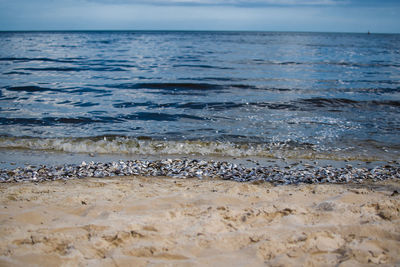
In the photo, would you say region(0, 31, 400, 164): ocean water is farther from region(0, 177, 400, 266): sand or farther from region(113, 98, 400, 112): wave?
region(0, 177, 400, 266): sand

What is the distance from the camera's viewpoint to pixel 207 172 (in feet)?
19.8

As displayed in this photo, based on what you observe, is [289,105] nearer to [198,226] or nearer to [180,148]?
[180,148]

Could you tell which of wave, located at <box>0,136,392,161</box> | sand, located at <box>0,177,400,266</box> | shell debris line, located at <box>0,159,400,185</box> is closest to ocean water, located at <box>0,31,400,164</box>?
wave, located at <box>0,136,392,161</box>

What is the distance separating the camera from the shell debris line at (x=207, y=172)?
5.75 meters

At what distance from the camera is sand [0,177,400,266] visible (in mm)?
3080

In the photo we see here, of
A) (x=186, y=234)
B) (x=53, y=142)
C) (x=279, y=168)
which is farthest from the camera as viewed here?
(x=53, y=142)

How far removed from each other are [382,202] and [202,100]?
939 centimetres

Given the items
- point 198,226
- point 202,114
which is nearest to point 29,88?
point 202,114

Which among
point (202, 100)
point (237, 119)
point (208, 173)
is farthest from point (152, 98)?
point (208, 173)

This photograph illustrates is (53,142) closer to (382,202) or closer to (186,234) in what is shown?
(186,234)

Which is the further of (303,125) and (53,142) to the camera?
(303,125)

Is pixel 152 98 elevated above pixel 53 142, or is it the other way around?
pixel 152 98

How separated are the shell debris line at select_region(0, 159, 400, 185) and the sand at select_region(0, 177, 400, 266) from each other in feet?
2.25

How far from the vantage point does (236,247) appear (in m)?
3.25
